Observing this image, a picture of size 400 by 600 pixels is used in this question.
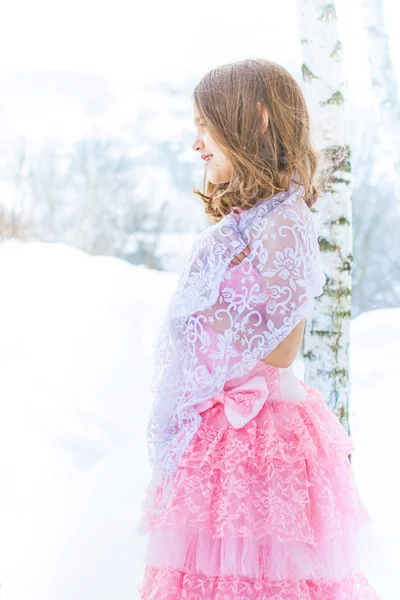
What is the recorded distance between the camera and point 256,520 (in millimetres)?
1222

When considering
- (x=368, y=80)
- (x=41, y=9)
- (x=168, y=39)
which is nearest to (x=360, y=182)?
(x=368, y=80)

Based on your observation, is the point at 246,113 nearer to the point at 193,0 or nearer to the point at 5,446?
the point at 193,0

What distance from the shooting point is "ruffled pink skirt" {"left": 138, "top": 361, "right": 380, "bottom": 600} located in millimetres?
1202

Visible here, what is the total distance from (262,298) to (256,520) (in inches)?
14.7

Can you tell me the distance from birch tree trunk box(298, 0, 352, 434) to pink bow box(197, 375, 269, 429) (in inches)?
28.9

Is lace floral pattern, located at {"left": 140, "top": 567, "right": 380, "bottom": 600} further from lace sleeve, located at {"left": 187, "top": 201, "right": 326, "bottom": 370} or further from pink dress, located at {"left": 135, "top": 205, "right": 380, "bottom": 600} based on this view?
lace sleeve, located at {"left": 187, "top": 201, "right": 326, "bottom": 370}

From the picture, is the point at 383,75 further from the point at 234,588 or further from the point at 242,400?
the point at 234,588

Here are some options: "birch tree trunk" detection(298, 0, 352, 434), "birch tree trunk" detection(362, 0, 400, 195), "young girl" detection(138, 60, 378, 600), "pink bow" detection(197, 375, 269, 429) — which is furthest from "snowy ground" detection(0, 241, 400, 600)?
"pink bow" detection(197, 375, 269, 429)

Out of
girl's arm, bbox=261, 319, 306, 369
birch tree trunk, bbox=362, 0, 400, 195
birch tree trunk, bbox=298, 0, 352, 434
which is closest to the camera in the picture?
girl's arm, bbox=261, 319, 306, 369

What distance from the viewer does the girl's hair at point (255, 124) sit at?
4.35 feet

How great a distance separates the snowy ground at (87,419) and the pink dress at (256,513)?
800 mm

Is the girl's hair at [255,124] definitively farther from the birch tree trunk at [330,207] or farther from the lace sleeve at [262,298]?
the birch tree trunk at [330,207]

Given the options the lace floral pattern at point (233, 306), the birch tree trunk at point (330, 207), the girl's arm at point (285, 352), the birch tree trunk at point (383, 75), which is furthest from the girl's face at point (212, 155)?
the birch tree trunk at point (383, 75)

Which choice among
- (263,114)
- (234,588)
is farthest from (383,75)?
(234,588)
